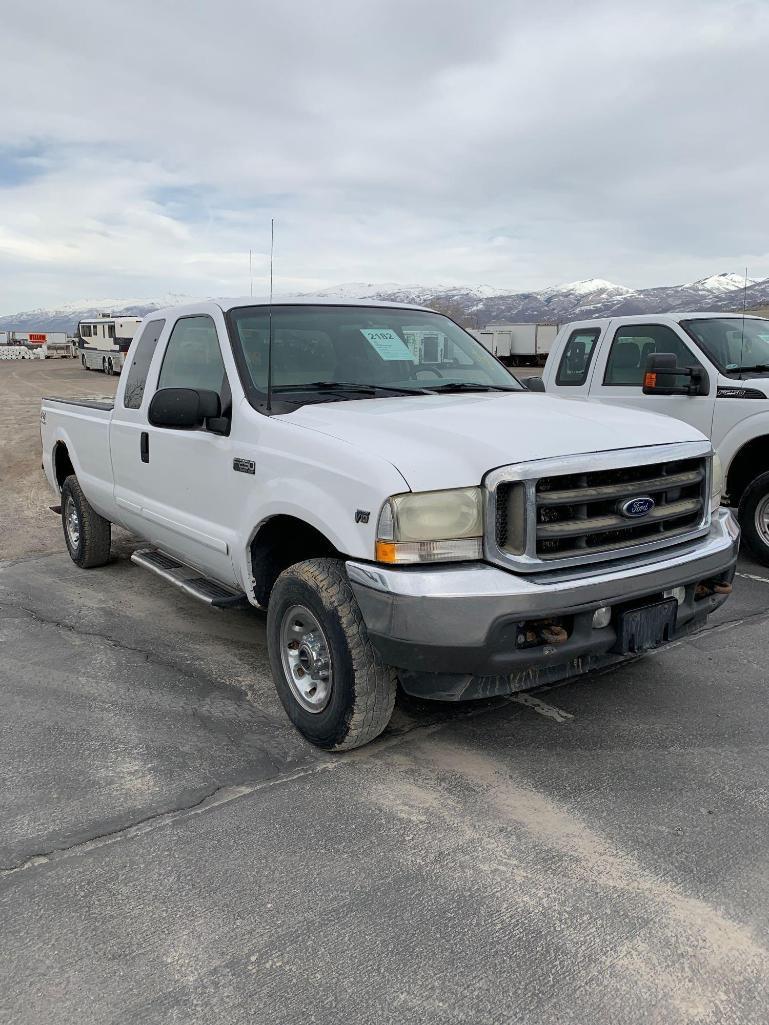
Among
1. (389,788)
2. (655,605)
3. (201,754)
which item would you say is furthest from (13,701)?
(655,605)

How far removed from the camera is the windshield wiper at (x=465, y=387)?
4310 mm

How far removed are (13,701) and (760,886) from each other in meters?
3.35

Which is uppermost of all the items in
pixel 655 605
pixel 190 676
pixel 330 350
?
pixel 330 350

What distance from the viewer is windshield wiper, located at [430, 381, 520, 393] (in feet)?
14.1

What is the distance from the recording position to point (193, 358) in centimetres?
466

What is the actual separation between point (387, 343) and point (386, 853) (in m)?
2.66

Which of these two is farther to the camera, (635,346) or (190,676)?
(635,346)

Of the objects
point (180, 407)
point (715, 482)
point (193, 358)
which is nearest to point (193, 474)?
point (180, 407)

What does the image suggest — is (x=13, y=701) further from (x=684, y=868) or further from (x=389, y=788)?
(x=684, y=868)

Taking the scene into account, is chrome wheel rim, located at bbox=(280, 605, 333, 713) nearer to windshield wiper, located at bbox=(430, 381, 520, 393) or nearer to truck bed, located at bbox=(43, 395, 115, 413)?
windshield wiper, located at bbox=(430, 381, 520, 393)

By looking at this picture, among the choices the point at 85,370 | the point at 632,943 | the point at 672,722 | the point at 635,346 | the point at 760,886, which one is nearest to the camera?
the point at 632,943

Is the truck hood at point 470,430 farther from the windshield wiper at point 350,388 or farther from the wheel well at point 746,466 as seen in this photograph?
the wheel well at point 746,466

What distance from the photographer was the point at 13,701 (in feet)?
13.3

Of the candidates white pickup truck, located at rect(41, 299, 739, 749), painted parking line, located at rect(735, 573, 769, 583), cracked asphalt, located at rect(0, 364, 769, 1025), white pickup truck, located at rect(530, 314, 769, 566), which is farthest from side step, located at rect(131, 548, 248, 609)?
painted parking line, located at rect(735, 573, 769, 583)
